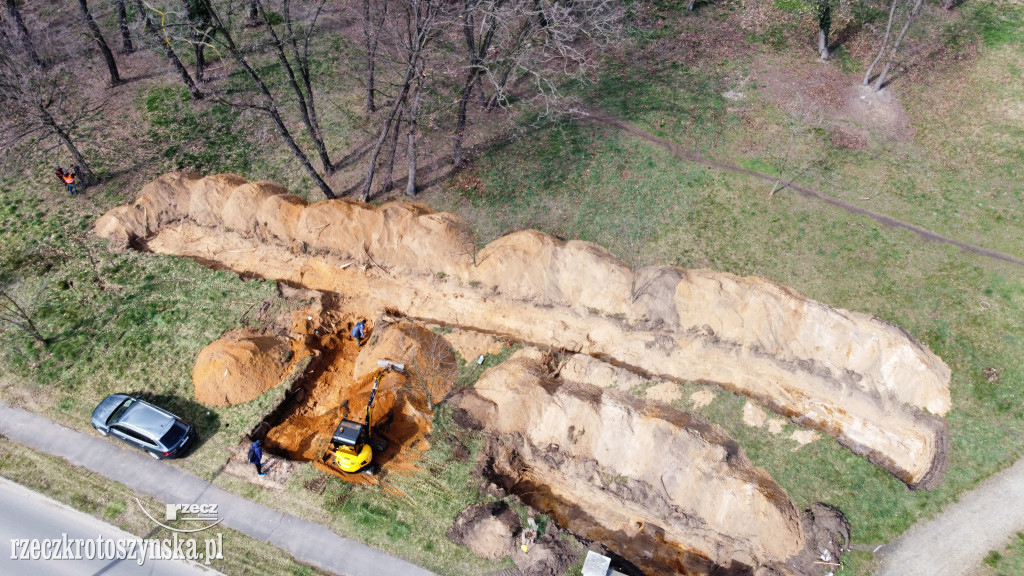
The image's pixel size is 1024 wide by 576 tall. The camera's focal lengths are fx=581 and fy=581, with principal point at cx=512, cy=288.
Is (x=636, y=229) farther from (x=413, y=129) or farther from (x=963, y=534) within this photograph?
(x=963, y=534)

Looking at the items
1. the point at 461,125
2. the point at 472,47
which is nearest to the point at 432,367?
the point at 461,125

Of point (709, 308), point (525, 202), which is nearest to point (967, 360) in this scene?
point (709, 308)

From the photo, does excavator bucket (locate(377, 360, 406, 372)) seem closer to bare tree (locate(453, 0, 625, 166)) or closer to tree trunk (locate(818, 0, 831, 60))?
bare tree (locate(453, 0, 625, 166))

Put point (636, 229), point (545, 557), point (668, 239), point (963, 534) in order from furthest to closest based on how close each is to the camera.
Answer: point (636, 229), point (668, 239), point (963, 534), point (545, 557)

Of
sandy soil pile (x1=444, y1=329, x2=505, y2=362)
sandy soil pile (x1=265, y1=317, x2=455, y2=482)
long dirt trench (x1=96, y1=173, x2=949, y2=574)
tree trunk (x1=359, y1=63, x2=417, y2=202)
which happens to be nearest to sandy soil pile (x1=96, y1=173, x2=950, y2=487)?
long dirt trench (x1=96, y1=173, x2=949, y2=574)

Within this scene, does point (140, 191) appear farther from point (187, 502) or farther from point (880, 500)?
point (880, 500)

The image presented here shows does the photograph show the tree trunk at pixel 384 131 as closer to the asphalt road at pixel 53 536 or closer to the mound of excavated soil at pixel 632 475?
the mound of excavated soil at pixel 632 475
